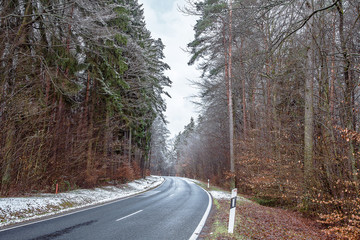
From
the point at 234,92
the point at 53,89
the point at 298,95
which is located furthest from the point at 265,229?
the point at 234,92

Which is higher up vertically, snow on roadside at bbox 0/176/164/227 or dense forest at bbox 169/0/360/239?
dense forest at bbox 169/0/360/239

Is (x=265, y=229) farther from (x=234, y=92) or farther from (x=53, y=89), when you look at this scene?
(x=234, y=92)

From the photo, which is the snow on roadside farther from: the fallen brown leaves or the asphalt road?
the fallen brown leaves

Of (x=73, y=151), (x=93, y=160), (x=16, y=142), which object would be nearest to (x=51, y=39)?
(x=16, y=142)

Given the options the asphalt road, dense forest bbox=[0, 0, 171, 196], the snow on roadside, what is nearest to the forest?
dense forest bbox=[0, 0, 171, 196]

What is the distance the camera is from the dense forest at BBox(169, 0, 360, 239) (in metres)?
6.31

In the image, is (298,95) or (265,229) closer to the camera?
(265,229)

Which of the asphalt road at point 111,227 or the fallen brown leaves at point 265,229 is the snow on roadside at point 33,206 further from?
the fallen brown leaves at point 265,229

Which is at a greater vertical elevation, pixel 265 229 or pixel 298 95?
pixel 298 95

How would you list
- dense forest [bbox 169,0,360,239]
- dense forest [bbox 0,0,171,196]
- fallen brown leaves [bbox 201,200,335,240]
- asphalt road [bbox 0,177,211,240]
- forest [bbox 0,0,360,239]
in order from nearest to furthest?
asphalt road [bbox 0,177,211,240] → fallen brown leaves [bbox 201,200,335,240] → dense forest [bbox 169,0,360,239] → forest [bbox 0,0,360,239] → dense forest [bbox 0,0,171,196]

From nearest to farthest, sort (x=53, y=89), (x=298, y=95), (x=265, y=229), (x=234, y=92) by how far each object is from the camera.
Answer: (x=265, y=229), (x=298, y=95), (x=53, y=89), (x=234, y=92)

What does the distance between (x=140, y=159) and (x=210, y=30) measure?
2312 cm

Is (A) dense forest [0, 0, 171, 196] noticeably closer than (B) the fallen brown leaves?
No

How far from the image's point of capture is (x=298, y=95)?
1306 cm
